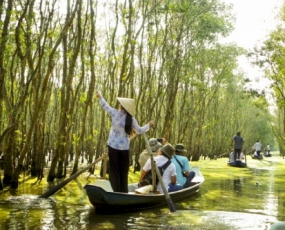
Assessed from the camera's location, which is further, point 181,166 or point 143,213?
point 181,166

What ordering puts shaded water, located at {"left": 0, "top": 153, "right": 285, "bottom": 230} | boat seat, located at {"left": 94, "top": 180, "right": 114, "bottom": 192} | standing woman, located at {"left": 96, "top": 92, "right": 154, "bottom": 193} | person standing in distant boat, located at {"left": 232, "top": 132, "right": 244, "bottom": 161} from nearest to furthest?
shaded water, located at {"left": 0, "top": 153, "right": 285, "bottom": 230}, standing woman, located at {"left": 96, "top": 92, "right": 154, "bottom": 193}, boat seat, located at {"left": 94, "top": 180, "right": 114, "bottom": 192}, person standing in distant boat, located at {"left": 232, "top": 132, "right": 244, "bottom": 161}

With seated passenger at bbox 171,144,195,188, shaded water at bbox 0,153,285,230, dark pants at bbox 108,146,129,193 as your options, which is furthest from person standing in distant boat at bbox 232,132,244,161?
dark pants at bbox 108,146,129,193

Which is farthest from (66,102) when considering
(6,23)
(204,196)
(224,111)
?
(224,111)

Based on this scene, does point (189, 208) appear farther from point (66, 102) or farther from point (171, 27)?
point (171, 27)

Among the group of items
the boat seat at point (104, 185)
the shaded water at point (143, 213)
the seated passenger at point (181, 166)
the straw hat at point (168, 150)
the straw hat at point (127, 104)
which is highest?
the straw hat at point (127, 104)

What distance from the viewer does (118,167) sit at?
28.5ft

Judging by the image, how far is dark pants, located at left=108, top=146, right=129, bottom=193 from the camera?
8672 millimetres

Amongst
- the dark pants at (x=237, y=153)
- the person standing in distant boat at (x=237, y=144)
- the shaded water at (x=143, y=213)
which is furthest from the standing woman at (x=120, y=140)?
the dark pants at (x=237, y=153)

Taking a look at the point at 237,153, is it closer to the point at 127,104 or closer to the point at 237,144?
the point at 237,144

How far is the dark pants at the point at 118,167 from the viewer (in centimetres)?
867

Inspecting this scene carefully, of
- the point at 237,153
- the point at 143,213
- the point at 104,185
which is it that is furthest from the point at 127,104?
the point at 237,153

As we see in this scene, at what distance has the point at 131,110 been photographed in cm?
859

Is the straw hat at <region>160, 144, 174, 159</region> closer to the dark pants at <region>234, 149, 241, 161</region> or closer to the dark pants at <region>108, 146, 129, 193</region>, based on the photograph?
the dark pants at <region>108, 146, 129, 193</region>

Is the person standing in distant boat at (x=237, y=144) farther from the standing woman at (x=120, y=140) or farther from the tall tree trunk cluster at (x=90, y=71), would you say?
the standing woman at (x=120, y=140)
